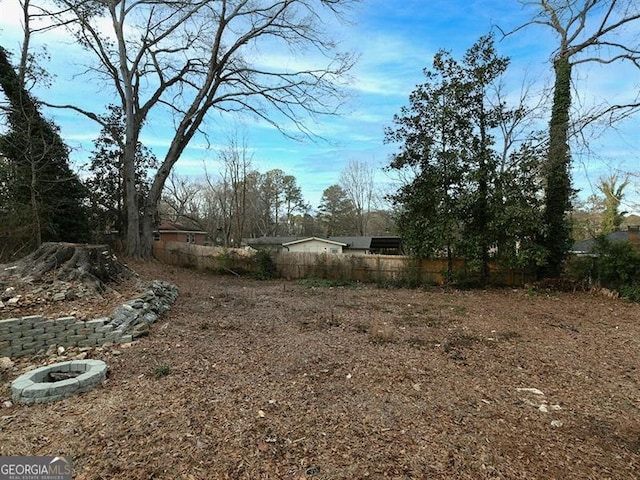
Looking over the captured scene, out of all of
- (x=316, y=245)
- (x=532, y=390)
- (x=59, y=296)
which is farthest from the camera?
(x=316, y=245)

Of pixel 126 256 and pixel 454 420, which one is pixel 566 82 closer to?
pixel 454 420

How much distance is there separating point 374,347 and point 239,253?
339 inches

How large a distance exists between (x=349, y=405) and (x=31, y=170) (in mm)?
11687

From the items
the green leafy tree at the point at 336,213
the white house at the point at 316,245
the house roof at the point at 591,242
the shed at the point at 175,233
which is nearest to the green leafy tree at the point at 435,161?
the house roof at the point at 591,242

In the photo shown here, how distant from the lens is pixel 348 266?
11133 mm

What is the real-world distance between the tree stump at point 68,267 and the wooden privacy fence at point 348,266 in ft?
18.3

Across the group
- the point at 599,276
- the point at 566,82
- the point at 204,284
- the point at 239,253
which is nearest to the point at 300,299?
the point at 204,284

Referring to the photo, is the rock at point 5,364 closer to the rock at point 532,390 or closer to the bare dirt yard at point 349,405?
the bare dirt yard at point 349,405

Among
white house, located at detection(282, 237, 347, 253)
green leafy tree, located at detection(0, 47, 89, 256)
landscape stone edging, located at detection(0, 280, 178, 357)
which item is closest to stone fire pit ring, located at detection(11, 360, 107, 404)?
landscape stone edging, located at detection(0, 280, 178, 357)

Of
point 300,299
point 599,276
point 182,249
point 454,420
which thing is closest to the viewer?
point 454,420

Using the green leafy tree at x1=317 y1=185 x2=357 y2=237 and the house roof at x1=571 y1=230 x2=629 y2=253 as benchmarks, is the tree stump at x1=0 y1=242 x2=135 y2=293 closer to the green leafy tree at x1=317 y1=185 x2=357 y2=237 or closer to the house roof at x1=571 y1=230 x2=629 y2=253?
the house roof at x1=571 y1=230 x2=629 y2=253

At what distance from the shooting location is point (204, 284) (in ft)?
32.2

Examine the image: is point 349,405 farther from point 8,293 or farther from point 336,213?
point 336,213

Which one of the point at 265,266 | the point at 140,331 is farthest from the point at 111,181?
the point at 140,331
